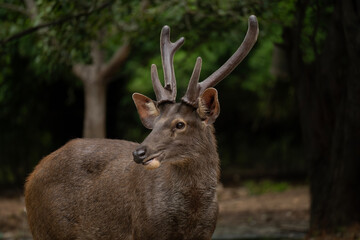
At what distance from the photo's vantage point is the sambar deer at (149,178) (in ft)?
18.4

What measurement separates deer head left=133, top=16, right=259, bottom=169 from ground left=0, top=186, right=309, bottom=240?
16.5ft

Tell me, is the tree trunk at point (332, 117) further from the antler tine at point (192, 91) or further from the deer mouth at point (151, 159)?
the deer mouth at point (151, 159)

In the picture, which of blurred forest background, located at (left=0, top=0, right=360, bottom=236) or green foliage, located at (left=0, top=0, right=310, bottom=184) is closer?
blurred forest background, located at (left=0, top=0, right=360, bottom=236)

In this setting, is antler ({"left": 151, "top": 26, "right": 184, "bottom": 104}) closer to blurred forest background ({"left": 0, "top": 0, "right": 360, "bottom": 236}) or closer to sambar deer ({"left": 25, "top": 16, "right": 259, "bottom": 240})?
sambar deer ({"left": 25, "top": 16, "right": 259, "bottom": 240})

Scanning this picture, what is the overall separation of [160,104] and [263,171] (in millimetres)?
13742

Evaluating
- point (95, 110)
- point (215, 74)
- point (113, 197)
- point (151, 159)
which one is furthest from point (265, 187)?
point (151, 159)

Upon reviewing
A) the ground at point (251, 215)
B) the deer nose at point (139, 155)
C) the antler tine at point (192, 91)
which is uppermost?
the antler tine at point (192, 91)

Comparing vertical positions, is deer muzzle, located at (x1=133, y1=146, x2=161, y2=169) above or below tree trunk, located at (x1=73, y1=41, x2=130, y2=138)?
above

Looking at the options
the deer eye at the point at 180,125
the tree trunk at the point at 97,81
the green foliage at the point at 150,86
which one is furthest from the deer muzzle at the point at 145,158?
the tree trunk at the point at 97,81

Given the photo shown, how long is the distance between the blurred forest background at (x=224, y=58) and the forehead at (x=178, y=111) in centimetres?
311

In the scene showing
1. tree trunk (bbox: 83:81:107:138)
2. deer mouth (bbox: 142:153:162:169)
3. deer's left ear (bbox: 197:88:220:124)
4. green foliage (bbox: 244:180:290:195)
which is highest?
deer's left ear (bbox: 197:88:220:124)

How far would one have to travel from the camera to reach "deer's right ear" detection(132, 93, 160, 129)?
19.6 feet

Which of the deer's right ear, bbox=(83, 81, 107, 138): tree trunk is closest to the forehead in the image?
the deer's right ear

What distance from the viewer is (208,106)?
18.9 ft
